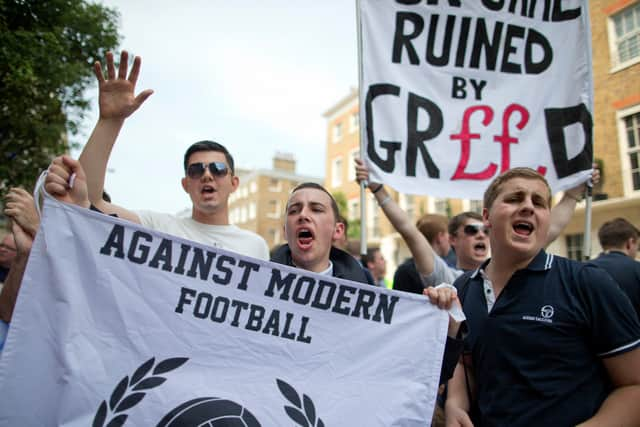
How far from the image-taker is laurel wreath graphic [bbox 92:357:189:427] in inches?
64.6

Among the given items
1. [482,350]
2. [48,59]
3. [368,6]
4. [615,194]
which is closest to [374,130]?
[368,6]

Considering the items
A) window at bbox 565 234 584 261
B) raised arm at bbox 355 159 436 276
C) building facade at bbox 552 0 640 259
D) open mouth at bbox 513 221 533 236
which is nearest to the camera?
open mouth at bbox 513 221 533 236

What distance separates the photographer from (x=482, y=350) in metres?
1.86

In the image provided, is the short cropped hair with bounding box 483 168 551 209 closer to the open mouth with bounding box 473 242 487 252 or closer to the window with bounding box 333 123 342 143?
the open mouth with bounding box 473 242 487 252

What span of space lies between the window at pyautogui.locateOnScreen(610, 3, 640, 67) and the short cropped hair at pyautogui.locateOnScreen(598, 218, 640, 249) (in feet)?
36.3

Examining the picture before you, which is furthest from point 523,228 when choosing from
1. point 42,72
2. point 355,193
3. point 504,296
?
point 355,193

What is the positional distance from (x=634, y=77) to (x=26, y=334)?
52.1 feet

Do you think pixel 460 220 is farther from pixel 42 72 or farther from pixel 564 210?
pixel 42 72

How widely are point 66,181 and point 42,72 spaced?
5.33 m

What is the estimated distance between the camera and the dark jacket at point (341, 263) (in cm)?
241

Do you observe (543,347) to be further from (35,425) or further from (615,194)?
(615,194)

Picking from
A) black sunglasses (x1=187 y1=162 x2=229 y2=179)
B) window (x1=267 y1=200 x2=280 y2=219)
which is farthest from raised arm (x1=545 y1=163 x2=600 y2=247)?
window (x1=267 y1=200 x2=280 y2=219)

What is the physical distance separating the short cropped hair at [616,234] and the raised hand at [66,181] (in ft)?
12.3

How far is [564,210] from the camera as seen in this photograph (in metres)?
3.22
